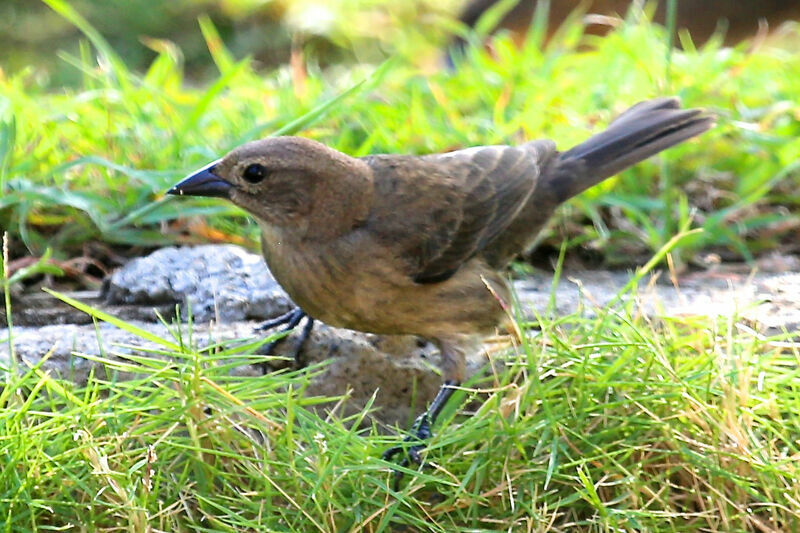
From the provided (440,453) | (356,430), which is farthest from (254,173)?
(440,453)

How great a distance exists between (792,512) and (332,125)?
8.91 ft

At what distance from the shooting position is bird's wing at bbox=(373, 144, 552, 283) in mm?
3619

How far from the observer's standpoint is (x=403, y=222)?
11.9 feet

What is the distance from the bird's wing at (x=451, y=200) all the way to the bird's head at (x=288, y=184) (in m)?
0.16

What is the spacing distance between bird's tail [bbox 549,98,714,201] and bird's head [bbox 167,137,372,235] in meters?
0.93

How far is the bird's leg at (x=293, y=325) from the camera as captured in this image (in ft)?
11.5

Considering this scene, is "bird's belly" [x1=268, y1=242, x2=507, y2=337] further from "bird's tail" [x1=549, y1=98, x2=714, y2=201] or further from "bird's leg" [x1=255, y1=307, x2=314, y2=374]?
"bird's tail" [x1=549, y1=98, x2=714, y2=201]

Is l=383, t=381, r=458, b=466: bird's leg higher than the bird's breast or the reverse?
the reverse

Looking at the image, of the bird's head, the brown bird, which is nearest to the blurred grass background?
the brown bird

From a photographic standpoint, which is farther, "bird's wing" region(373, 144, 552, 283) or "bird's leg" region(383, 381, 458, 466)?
Answer: "bird's wing" region(373, 144, 552, 283)

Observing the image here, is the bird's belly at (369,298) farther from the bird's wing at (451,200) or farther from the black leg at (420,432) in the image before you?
the black leg at (420,432)

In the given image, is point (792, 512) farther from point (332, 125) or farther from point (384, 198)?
point (332, 125)

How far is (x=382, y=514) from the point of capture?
2812mm

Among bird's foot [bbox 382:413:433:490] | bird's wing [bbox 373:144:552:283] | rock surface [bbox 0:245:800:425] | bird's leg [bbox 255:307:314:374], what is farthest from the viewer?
bird's wing [bbox 373:144:552:283]
